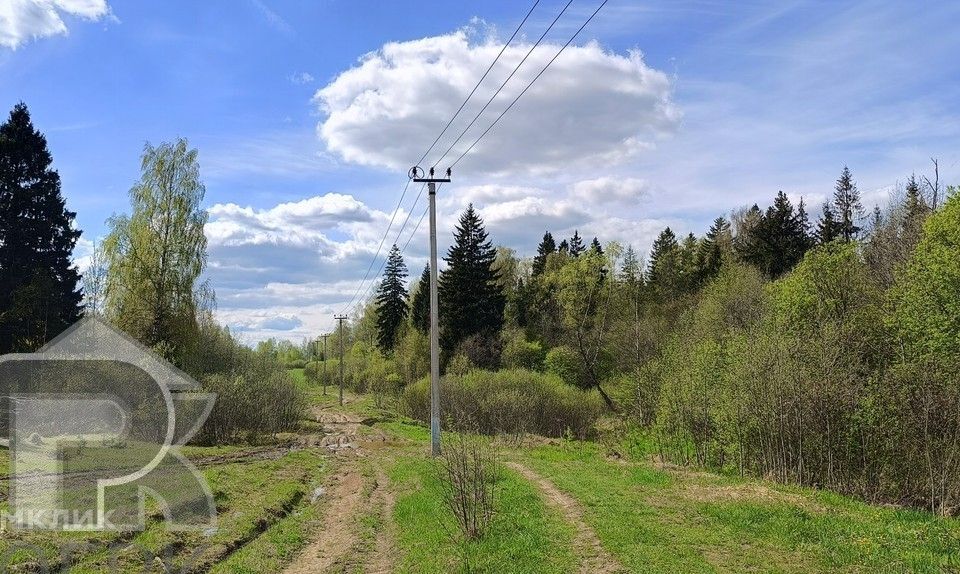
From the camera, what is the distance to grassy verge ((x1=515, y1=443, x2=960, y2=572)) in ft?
29.3

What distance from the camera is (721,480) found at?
16.1m

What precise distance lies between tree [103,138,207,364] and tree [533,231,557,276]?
42.4m

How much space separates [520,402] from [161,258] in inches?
934

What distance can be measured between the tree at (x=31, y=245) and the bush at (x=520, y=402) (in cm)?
2478

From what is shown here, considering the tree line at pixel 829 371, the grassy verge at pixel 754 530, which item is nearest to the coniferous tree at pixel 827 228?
the tree line at pixel 829 371

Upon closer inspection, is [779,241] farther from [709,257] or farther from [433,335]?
[433,335]

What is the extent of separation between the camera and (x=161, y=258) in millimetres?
36594

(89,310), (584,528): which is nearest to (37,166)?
(89,310)

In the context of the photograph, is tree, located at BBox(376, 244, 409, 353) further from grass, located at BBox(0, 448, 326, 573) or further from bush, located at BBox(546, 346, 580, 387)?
grass, located at BBox(0, 448, 326, 573)

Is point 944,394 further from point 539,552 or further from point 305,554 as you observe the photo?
point 305,554

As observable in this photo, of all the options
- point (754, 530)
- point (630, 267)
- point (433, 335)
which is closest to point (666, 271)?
point (630, 267)

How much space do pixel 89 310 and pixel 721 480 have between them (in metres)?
38.5

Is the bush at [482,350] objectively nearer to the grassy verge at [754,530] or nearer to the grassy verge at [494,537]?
the grassy verge at [494,537]

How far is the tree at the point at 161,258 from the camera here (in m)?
35.4
